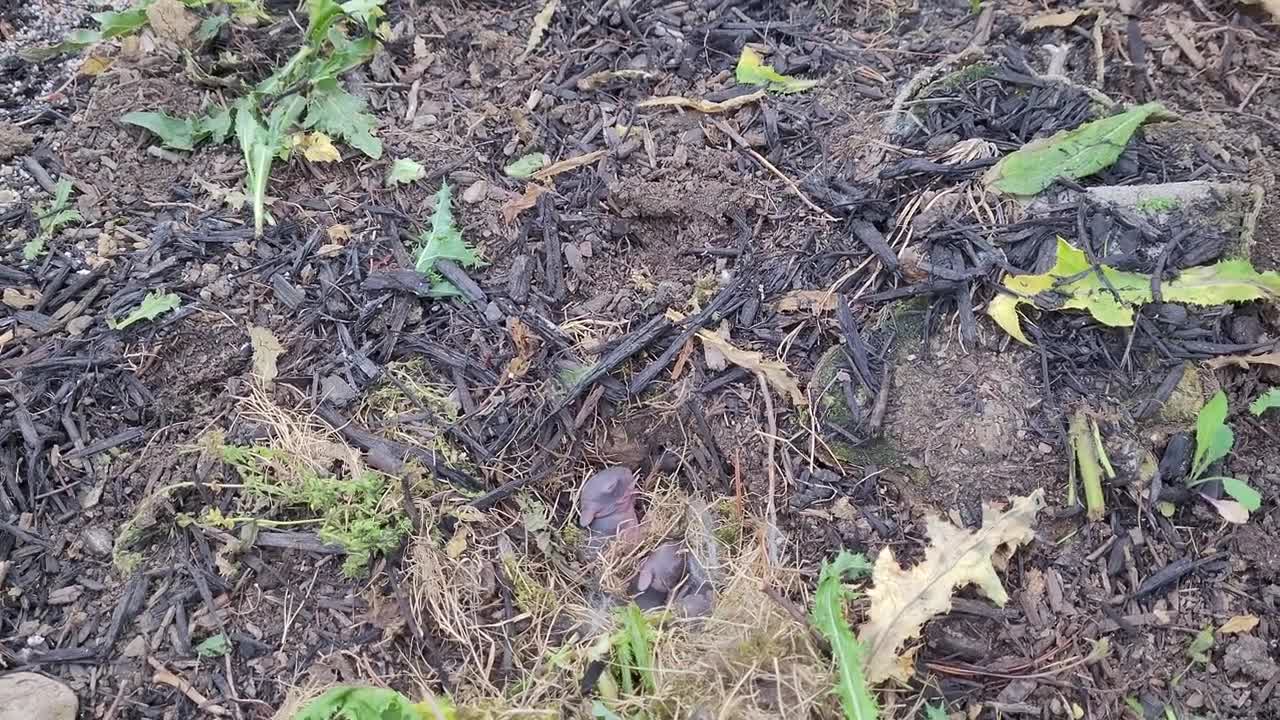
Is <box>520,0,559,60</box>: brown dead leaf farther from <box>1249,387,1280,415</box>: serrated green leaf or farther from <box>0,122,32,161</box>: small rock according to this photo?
<box>1249,387,1280,415</box>: serrated green leaf

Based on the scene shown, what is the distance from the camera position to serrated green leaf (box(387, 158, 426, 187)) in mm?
2904

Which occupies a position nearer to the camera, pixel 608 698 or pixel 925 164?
pixel 608 698

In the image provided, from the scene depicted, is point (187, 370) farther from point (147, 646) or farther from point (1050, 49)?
point (1050, 49)

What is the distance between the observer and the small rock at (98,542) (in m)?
2.36

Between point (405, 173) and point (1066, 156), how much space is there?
2191mm

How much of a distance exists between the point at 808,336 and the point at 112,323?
7.24 ft

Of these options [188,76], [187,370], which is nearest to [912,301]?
[187,370]

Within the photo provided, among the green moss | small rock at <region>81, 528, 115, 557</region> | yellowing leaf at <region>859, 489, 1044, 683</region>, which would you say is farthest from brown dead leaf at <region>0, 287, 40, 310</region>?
the green moss

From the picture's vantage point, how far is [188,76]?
3035 millimetres

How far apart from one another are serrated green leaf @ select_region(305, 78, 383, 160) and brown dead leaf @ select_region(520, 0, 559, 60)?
0.68m

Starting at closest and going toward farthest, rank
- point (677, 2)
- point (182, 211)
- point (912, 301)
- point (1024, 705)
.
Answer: point (1024, 705) < point (912, 301) < point (182, 211) < point (677, 2)

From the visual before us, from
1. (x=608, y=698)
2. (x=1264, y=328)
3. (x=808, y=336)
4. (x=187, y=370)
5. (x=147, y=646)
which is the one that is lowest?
(x=147, y=646)

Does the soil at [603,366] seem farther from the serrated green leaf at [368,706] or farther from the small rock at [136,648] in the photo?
the serrated green leaf at [368,706]

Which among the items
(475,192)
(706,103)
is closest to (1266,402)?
(706,103)
